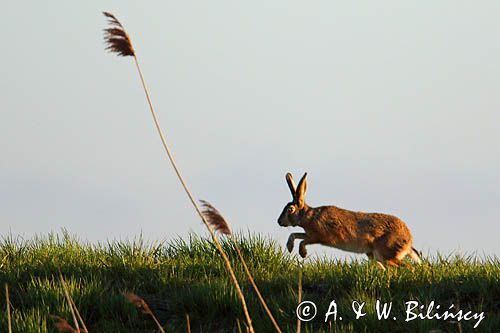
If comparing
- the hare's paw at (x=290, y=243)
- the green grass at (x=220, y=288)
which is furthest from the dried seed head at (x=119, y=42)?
the hare's paw at (x=290, y=243)

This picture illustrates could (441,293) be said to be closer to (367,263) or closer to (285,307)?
(367,263)

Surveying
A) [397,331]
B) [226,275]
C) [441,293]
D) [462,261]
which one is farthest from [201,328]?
[462,261]

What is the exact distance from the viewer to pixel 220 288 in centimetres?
778

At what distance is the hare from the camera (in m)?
9.56

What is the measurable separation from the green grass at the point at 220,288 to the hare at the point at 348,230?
1.64ft

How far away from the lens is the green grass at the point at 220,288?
729 centimetres

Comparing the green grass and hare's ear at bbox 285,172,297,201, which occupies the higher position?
hare's ear at bbox 285,172,297,201

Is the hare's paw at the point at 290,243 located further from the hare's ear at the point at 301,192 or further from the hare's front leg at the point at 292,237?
the hare's ear at the point at 301,192

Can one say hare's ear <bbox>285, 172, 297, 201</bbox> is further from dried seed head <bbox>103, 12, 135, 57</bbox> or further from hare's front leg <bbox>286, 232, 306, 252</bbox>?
dried seed head <bbox>103, 12, 135, 57</bbox>

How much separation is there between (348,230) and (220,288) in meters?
2.59

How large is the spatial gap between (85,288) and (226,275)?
5.24ft

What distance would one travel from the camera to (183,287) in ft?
27.1

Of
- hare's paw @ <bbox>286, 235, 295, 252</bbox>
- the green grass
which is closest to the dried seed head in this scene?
the green grass

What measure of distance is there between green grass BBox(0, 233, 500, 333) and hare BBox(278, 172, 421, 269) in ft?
1.64
